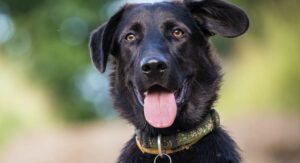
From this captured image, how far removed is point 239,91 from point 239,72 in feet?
2.33

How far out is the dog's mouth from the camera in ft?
24.7

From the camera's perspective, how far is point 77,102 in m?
28.2

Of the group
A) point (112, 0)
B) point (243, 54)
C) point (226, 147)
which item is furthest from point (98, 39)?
point (112, 0)

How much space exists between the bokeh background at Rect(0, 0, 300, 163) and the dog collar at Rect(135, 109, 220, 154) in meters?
5.27

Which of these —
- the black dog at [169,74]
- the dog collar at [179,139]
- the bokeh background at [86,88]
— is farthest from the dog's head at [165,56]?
the bokeh background at [86,88]

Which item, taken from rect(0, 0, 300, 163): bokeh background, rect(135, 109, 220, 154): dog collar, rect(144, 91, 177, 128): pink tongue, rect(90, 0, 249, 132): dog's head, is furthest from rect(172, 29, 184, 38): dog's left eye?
rect(0, 0, 300, 163): bokeh background

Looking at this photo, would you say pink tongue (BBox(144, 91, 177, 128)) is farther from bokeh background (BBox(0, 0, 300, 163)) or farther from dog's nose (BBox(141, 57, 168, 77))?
bokeh background (BBox(0, 0, 300, 163))

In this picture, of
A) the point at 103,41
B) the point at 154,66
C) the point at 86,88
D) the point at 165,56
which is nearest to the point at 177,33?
the point at 165,56

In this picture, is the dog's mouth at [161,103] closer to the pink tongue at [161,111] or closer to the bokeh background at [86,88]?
the pink tongue at [161,111]

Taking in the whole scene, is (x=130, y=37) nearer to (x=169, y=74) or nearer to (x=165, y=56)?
(x=165, y=56)

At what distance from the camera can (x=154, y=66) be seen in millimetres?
7492

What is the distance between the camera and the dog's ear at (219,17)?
7988mm

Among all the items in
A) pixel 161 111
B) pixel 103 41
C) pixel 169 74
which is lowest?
pixel 161 111

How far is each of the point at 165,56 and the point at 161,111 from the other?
45 centimetres
